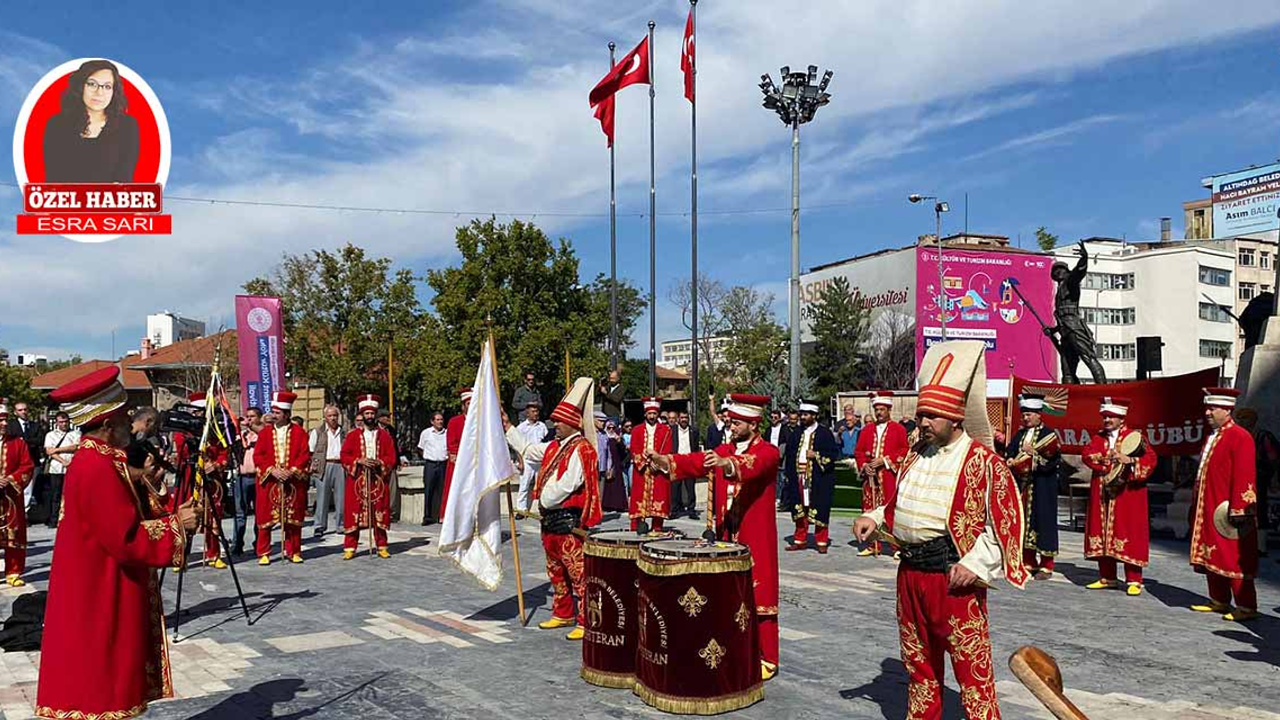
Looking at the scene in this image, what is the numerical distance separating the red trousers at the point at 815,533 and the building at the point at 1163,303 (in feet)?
203

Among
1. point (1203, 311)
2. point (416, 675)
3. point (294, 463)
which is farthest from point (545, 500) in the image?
point (1203, 311)

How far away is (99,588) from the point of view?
480 centimetres

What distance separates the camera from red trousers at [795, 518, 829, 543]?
47.0 ft

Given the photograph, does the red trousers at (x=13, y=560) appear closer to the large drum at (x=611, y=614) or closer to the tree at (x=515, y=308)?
the large drum at (x=611, y=614)

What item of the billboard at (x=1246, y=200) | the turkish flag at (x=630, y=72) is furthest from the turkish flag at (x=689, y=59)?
the billboard at (x=1246, y=200)

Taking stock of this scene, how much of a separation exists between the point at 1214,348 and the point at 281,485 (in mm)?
73905

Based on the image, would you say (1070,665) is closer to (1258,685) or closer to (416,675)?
(1258,685)

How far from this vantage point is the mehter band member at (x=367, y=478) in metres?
13.7

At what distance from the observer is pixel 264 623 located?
9.46m

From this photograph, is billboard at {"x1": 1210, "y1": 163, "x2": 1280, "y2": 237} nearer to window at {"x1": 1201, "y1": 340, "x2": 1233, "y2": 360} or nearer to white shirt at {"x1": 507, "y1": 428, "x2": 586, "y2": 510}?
window at {"x1": 1201, "y1": 340, "x2": 1233, "y2": 360}

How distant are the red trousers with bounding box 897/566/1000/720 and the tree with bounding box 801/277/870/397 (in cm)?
5333

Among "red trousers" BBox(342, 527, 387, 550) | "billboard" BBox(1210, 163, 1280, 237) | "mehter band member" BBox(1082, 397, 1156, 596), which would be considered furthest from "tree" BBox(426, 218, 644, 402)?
"billboard" BBox(1210, 163, 1280, 237)

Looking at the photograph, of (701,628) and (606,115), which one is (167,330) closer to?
(606,115)

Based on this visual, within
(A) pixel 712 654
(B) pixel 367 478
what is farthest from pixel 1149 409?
(A) pixel 712 654
